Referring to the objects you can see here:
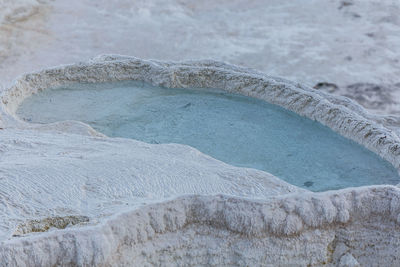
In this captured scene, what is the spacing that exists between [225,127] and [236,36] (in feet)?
5.23

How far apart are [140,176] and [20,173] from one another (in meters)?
0.23

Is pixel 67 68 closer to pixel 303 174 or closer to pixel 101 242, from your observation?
pixel 303 174

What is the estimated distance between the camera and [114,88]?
1900mm

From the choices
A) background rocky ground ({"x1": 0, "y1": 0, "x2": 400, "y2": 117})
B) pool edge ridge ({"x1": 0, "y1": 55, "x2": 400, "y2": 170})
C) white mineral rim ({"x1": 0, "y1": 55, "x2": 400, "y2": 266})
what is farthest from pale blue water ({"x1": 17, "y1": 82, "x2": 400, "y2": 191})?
background rocky ground ({"x1": 0, "y1": 0, "x2": 400, "y2": 117})

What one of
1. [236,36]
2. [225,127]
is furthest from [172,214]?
[236,36]

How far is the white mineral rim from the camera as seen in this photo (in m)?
1.00

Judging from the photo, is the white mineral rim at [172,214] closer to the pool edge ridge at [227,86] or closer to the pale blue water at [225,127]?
the pale blue water at [225,127]

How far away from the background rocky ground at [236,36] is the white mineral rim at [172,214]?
134 centimetres

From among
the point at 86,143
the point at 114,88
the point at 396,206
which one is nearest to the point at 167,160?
the point at 86,143

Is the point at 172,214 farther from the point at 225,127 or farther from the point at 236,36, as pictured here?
the point at 236,36

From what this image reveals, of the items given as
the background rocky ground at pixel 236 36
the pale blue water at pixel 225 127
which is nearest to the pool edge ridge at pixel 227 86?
the pale blue water at pixel 225 127

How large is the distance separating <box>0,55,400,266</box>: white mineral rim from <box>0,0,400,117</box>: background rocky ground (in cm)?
134

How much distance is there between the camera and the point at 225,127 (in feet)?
5.36

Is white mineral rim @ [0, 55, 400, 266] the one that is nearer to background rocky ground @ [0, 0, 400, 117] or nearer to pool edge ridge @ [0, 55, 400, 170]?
pool edge ridge @ [0, 55, 400, 170]
